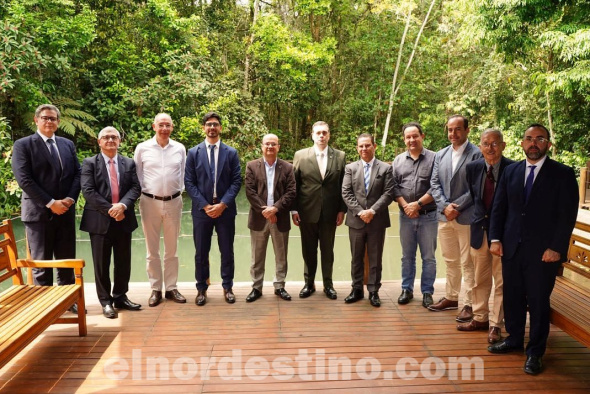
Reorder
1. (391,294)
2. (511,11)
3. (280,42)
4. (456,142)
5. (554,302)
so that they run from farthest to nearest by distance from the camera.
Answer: (280,42) → (511,11) → (391,294) → (456,142) → (554,302)

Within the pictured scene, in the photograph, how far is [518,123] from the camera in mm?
14383

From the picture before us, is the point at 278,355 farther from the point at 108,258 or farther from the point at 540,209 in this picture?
the point at 540,209

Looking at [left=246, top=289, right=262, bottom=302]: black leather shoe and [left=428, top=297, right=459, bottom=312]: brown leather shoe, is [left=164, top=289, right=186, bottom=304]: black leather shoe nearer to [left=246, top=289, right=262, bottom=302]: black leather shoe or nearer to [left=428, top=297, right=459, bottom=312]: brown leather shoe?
[left=246, top=289, right=262, bottom=302]: black leather shoe

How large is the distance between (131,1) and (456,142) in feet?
32.7

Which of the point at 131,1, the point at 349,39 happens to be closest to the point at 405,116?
the point at 349,39

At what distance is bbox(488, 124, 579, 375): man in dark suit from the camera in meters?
2.89

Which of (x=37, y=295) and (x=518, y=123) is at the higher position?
(x=518, y=123)

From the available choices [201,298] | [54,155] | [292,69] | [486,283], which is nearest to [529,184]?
[486,283]

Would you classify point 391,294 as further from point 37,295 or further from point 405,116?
point 405,116

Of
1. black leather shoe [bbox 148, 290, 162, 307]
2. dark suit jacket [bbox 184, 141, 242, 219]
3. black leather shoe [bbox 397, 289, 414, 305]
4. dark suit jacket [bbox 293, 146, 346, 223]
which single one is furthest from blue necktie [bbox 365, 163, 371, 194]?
black leather shoe [bbox 148, 290, 162, 307]

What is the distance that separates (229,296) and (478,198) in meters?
2.31

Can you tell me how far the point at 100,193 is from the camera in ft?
12.7

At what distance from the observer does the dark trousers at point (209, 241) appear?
414 cm

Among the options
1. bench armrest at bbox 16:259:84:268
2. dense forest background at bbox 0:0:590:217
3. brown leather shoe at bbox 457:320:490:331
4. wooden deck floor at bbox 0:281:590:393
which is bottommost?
wooden deck floor at bbox 0:281:590:393
